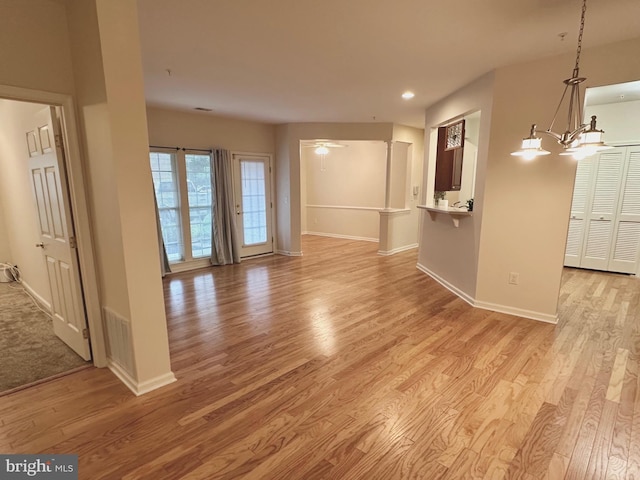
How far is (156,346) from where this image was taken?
95.2 inches

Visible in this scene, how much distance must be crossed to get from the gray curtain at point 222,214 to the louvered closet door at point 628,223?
21.4 ft

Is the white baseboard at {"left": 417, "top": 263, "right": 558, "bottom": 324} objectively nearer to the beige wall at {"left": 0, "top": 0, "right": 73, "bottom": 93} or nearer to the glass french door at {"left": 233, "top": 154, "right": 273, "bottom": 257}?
the glass french door at {"left": 233, "top": 154, "right": 273, "bottom": 257}

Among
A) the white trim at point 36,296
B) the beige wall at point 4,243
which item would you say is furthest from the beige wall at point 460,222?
the beige wall at point 4,243

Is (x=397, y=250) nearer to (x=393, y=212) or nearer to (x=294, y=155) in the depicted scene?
(x=393, y=212)

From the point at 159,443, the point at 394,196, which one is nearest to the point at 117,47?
the point at 159,443

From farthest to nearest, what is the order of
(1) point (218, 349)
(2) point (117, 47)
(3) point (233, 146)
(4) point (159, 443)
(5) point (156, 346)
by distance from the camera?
(3) point (233, 146), (1) point (218, 349), (5) point (156, 346), (2) point (117, 47), (4) point (159, 443)

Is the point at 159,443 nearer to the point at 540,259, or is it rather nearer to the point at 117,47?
the point at 117,47

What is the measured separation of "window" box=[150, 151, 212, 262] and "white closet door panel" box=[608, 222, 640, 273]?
6.99 m

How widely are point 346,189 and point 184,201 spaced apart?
4694 millimetres

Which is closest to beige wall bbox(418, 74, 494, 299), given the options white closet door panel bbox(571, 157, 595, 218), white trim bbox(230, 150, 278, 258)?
white closet door panel bbox(571, 157, 595, 218)

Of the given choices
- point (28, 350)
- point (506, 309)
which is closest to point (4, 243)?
point (28, 350)

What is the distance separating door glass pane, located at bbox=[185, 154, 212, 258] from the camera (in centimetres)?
586

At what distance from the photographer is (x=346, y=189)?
915 centimetres

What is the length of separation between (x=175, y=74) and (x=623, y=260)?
278 inches
